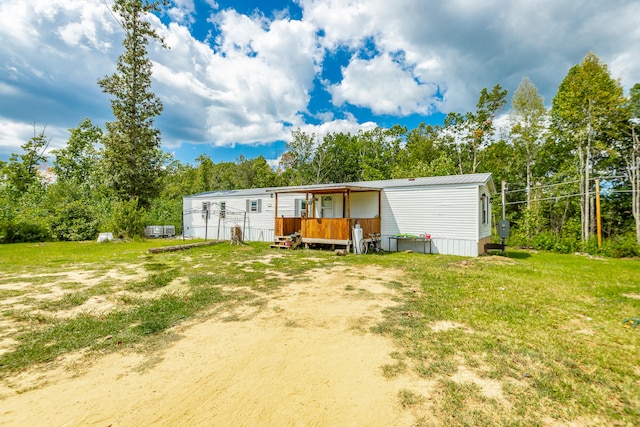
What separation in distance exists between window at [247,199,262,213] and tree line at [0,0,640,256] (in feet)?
21.9

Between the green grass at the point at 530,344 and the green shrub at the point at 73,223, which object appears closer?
the green grass at the point at 530,344

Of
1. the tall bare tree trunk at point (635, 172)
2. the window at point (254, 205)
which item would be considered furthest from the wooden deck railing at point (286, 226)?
the tall bare tree trunk at point (635, 172)

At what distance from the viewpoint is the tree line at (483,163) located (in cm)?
1540

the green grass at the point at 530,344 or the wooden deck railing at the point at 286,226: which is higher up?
the wooden deck railing at the point at 286,226

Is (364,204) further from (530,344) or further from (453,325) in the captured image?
(530,344)

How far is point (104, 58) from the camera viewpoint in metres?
19.7

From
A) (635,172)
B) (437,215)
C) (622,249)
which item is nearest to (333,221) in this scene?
(437,215)

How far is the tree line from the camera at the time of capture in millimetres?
15398

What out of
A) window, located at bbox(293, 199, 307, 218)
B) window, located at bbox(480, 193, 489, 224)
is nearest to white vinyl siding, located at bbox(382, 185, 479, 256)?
window, located at bbox(480, 193, 489, 224)

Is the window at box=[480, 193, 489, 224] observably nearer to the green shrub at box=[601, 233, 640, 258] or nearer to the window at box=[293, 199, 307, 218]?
the green shrub at box=[601, 233, 640, 258]

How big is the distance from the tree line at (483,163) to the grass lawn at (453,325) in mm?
10054

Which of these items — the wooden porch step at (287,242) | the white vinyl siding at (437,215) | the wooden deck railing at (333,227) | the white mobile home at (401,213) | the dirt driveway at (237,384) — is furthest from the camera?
the wooden porch step at (287,242)

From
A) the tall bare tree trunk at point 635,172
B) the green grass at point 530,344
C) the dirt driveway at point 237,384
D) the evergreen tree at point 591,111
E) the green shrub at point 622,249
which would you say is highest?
the evergreen tree at point 591,111

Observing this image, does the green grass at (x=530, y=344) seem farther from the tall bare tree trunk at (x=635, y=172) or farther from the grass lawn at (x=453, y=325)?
the tall bare tree trunk at (x=635, y=172)
